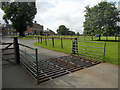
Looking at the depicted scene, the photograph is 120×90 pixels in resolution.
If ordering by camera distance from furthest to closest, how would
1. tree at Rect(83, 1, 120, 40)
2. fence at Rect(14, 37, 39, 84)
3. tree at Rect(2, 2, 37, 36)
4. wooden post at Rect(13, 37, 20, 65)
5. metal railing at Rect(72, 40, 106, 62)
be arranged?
tree at Rect(2, 2, 37, 36) → tree at Rect(83, 1, 120, 40) → metal railing at Rect(72, 40, 106, 62) → wooden post at Rect(13, 37, 20, 65) → fence at Rect(14, 37, 39, 84)

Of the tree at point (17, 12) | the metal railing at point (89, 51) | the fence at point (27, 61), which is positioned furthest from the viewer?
the tree at point (17, 12)

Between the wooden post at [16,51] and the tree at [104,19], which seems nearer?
the wooden post at [16,51]

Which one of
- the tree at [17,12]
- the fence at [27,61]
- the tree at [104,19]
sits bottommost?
the fence at [27,61]

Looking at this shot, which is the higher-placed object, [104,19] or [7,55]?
[104,19]

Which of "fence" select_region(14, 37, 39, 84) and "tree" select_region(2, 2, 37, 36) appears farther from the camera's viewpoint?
"tree" select_region(2, 2, 37, 36)

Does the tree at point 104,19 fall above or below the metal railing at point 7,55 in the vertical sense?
above

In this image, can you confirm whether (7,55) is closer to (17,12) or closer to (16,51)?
(16,51)

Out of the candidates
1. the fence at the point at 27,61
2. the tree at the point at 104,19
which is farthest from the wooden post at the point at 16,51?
the tree at the point at 104,19

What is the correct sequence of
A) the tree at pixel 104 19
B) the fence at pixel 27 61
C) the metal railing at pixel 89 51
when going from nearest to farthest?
1. the fence at pixel 27 61
2. the metal railing at pixel 89 51
3. the tree at pixel 104 19

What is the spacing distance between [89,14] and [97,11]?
275 centimetres

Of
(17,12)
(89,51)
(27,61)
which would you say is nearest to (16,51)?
(27,61)

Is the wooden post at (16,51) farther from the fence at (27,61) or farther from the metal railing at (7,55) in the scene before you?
the metal railing at (7,55)

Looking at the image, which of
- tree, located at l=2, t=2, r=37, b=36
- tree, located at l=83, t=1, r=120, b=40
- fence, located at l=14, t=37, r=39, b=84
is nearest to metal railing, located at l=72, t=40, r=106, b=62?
fence, located at l=14, t=37, r=39, b=84

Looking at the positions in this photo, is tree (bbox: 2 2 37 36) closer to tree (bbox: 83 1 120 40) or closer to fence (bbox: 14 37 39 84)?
tree (bbox: 83 1 120 40)
